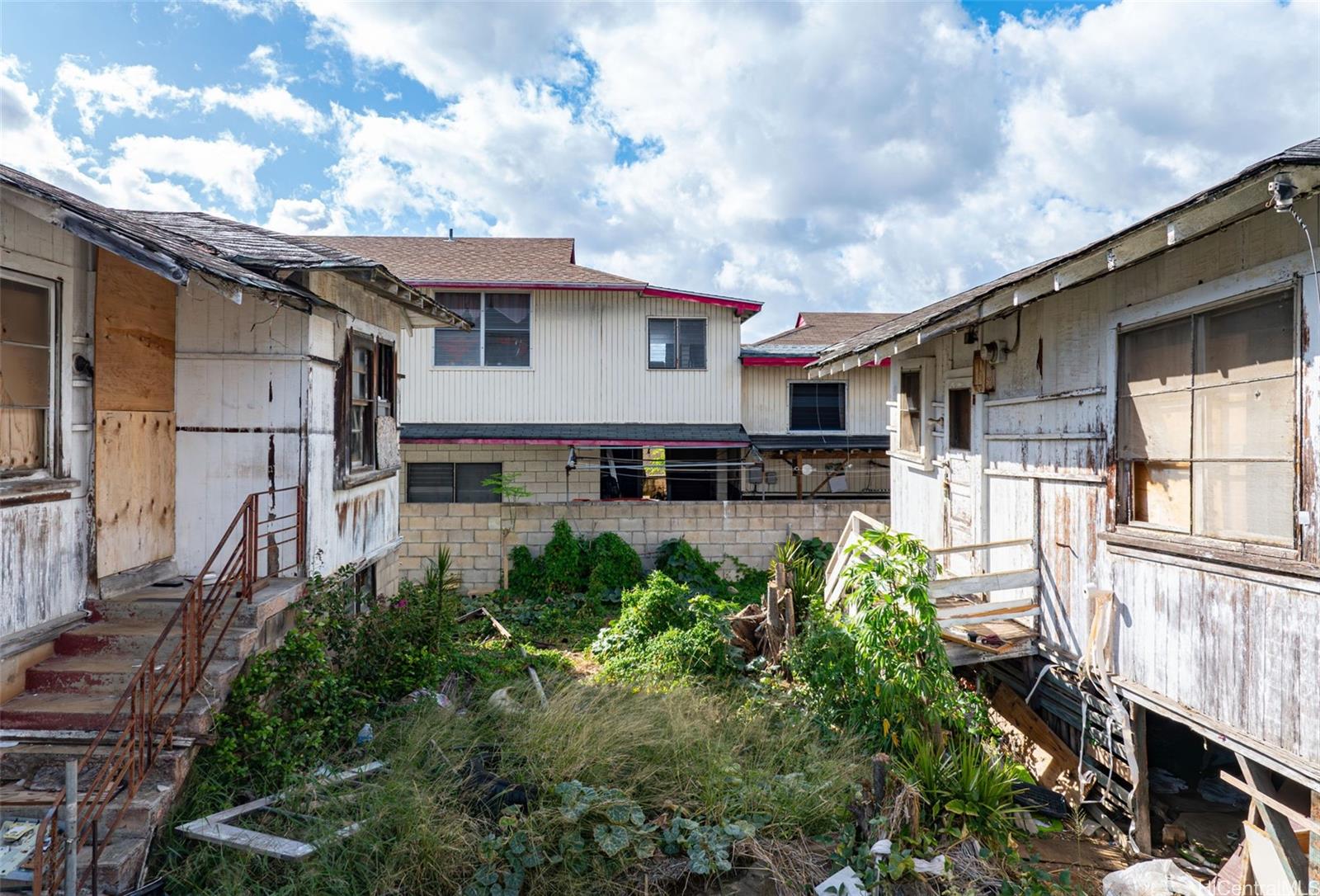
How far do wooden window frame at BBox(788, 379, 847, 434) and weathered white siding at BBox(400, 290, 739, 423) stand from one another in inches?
59.4

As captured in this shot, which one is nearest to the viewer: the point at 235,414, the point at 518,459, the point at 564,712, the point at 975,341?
the point at 564,712

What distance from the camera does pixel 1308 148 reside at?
4.20m

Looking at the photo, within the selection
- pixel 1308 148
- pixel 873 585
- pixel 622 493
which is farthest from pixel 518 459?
pixel 1308 148

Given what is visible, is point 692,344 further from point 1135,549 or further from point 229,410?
point 1135,549

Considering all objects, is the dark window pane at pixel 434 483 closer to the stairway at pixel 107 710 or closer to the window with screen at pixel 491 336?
the window with screen at pixel 491 336

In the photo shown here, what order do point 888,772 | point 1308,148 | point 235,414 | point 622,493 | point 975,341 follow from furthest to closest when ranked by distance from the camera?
point 622,493 < point 975,341 < point 235,414 < point 888,772 < point 1308,148

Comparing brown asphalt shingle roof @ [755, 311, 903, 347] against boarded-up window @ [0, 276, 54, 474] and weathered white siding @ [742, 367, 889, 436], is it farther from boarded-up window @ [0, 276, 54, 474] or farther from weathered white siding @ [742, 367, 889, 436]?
boarded-up window @ [0, 276, 54, 474]

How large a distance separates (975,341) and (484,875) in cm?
788

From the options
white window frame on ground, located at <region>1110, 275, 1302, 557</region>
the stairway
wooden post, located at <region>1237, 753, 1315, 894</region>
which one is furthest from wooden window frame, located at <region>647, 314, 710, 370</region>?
wooden post, located at <region>1237, 753, 1315, 894</region>

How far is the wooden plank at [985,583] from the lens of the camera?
24.2 ft

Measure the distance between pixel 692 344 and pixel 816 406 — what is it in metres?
3.38

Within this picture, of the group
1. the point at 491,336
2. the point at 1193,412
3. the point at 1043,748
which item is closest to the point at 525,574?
the point at 491,336

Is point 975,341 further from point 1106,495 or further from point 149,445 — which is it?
point 149,445

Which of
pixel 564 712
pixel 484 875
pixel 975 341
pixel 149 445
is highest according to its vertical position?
pixel 975 341
